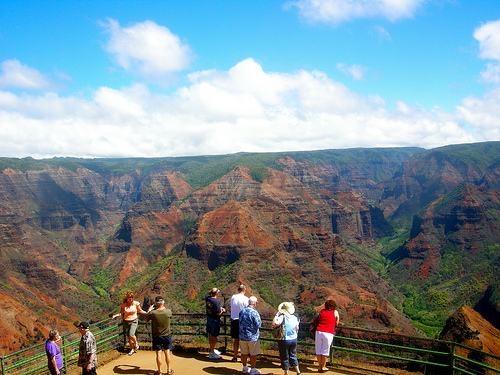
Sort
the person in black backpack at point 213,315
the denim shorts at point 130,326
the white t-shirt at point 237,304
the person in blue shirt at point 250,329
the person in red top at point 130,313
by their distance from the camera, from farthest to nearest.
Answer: the denim shorts at point 130,326 < the person in red top at point 130,313 < the person in black backpack at point 213,315 < the white t-shirt at point 237,304 < the person in blue shirt at point 250,329

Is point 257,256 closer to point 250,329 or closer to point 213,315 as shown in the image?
point 213,315

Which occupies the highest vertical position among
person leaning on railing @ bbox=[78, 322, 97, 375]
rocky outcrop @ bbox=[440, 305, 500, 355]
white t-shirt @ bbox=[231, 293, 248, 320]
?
white t-shirt @ bbox=[231, 293, 248, 320]

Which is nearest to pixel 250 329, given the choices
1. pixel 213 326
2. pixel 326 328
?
pixel 213 326

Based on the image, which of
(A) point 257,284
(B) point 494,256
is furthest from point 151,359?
→ (B) point 494,256

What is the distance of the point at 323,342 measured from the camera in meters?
13.8

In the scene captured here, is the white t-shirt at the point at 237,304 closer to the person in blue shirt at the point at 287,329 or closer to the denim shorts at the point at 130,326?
the person in blue shirt at the point at 287,329

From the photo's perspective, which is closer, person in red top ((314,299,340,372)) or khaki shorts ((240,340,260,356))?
person in red top ((314,299,340,372))

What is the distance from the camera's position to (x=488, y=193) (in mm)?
135125

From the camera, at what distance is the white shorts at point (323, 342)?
13.7 m

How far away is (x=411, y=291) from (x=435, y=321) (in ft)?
84.5

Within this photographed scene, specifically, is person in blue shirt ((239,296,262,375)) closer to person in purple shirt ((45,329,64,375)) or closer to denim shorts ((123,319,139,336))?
denim shorts ((123,319,139,336))

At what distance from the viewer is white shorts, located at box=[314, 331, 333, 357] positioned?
13719 mm

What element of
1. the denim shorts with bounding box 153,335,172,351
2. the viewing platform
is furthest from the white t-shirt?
the denim shorts with bounding box 153,335,172,351

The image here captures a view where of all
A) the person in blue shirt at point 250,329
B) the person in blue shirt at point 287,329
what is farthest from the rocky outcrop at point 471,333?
the person in blue shirt at point 250,329
